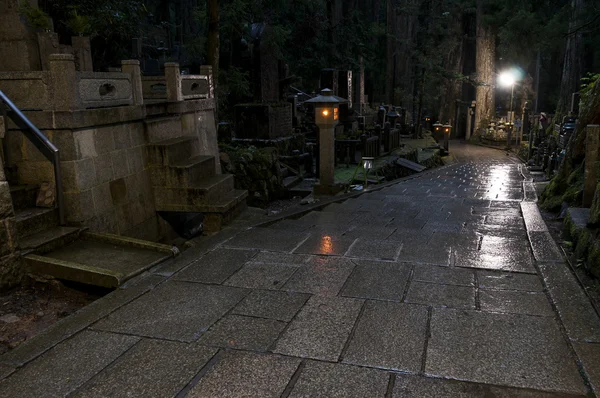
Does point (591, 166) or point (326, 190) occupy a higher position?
point (591, 166)

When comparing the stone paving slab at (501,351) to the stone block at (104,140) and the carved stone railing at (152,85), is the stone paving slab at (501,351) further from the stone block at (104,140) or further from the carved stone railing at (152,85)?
the carved stone railing at (152,85)

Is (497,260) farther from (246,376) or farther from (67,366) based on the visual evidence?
(67,366)

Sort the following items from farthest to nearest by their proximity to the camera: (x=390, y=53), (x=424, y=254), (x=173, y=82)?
(x=390, y=53) → (x=173, y=82) → (x=424, y=254)

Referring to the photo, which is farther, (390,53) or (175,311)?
(390,53)

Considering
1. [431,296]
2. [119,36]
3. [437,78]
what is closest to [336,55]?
[437,78]

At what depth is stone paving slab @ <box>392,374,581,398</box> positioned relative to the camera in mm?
3006

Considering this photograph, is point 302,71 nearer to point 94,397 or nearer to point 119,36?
point 119,36

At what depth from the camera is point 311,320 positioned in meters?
4.08

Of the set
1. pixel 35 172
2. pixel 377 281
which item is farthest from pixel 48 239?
pixel 377 281

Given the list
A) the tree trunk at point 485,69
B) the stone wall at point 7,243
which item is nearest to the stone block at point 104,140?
the stone wall at point 7,243

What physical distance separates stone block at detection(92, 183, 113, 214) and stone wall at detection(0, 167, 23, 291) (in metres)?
1.42

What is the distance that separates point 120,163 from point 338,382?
500cm

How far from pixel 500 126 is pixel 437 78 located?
7910 millimetres

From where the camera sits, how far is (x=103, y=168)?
6.41 metres
